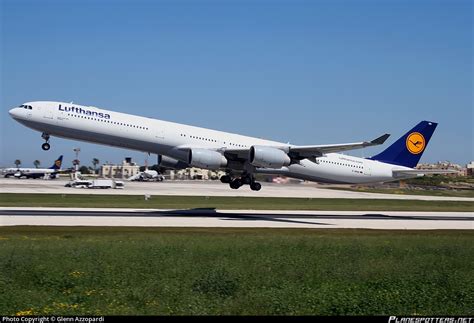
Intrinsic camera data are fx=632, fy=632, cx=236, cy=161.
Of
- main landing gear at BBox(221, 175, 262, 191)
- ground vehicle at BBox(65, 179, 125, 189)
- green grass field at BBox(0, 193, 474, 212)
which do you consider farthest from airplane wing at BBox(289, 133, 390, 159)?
ground vehicle at BBox(65, 179, 125, 189)

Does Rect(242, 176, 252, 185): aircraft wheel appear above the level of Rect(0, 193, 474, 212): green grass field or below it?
above

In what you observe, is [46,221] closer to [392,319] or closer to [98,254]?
[98,254]

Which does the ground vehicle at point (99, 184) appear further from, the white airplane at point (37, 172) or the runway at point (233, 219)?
the white airplane at point (37, 172)

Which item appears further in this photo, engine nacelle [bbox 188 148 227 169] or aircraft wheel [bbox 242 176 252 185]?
aircraft wheel [bbox 242 176 252 185]

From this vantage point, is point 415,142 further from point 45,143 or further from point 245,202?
point 45,143

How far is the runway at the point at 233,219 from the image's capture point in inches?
1489

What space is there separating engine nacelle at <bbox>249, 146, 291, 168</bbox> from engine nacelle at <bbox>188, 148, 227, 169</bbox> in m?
2.31

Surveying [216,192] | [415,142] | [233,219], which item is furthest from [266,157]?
[216,192]

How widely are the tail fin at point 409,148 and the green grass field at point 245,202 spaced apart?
677cm

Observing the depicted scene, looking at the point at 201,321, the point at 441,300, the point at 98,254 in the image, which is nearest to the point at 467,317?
the point at 441,300

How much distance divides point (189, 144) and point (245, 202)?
19483mm

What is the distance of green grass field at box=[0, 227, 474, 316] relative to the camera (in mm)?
15578

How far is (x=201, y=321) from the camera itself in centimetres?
1390

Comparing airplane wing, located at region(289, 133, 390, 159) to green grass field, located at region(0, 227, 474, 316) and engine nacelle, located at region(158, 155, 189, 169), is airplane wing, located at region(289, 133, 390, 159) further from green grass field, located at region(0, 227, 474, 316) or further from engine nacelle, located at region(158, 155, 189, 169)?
green grass field, located at region(0, 227, 474, 316)
